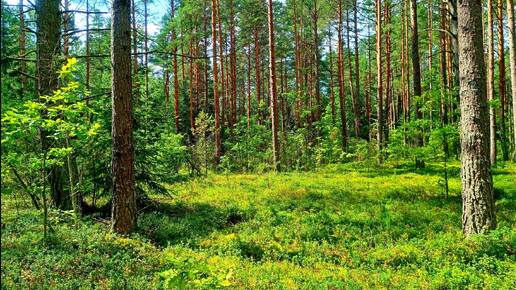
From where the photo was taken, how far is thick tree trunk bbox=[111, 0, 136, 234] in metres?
7.68

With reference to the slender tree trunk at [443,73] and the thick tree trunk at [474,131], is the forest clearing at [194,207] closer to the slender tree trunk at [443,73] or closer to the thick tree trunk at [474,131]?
the thick tree trunk at [474,131]

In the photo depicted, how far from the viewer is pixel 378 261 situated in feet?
23.0

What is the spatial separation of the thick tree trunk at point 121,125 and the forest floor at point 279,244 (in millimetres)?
525

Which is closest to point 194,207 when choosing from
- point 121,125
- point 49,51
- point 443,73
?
point 121,125

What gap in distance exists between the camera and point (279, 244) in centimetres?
793

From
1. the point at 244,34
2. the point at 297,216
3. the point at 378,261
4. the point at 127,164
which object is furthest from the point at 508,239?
the point at 244,34

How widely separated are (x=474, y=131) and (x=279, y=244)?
4.52m

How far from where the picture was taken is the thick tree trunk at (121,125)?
768 cm

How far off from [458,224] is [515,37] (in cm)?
1141

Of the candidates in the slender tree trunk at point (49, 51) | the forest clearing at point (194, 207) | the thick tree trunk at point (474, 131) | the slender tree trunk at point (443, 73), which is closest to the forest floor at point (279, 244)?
the forest clearing at point (194, 207)

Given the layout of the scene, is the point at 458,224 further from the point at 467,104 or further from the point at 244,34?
the point at 244,34

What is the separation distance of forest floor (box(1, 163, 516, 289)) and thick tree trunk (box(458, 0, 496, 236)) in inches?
18.4

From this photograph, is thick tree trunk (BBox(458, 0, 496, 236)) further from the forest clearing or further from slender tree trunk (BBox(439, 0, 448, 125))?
slender tree trunk (BBox(439, 0, 448, 125))

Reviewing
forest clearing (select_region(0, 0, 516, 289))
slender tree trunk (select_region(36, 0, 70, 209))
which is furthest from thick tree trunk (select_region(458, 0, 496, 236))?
slender tree trunk (select_region(36, 0, 70, 209))
